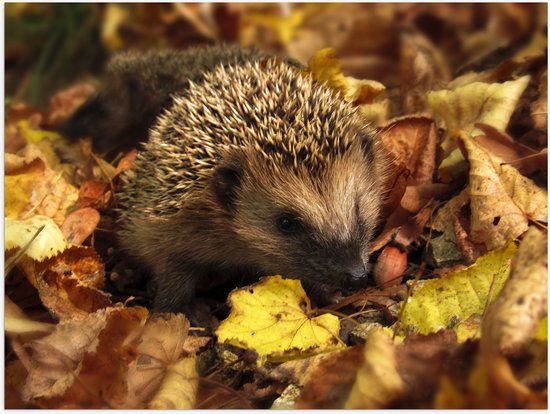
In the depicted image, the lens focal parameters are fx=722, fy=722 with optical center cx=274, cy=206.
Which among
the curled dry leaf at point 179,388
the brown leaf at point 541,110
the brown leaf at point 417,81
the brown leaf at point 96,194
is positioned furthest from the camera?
the brown leaf at point 417,81

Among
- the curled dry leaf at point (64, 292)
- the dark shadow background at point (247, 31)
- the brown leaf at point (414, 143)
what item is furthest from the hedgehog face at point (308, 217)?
the dark shadow background at point (247, 31)

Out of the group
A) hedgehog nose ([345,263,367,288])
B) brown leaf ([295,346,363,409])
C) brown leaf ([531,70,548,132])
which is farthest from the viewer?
brown leaf ([531,70,548,132])

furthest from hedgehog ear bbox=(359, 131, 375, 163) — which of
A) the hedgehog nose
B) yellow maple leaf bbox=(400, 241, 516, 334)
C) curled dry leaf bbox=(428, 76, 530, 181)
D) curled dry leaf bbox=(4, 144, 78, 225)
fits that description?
curled dry leaf bbox=(4, 144, 78, 225)

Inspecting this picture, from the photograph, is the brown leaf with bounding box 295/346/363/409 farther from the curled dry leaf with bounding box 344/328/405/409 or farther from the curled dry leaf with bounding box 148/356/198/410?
the curled dry leaf with bounding box 148/356/198/410

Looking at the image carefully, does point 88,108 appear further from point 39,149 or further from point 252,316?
point 252,316

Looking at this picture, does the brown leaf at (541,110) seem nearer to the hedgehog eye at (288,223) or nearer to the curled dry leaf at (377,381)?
the hedgehog eye at (288,223)

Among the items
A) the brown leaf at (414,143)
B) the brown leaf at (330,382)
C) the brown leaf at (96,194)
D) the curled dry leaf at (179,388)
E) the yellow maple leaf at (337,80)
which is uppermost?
the yellow maple leaf at (337,80)

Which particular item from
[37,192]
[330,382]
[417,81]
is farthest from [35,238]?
[417,81]
